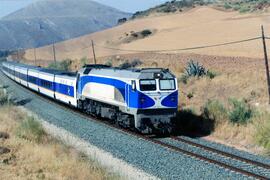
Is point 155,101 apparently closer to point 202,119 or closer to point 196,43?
point 202,119

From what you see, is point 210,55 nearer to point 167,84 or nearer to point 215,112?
point 215,112

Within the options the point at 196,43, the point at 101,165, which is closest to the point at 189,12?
the point at 196,43

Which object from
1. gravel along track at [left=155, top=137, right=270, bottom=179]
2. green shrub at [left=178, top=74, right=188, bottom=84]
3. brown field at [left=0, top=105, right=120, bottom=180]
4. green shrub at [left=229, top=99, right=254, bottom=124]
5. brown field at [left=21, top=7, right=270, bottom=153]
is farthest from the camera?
green shrub at [left=178, top=74, right=188, bottom=84]

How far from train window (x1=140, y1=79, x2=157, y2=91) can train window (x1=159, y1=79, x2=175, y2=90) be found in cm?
32

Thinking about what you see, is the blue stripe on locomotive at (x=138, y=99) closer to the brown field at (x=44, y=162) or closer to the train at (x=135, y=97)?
the train at (x=135, y=97)

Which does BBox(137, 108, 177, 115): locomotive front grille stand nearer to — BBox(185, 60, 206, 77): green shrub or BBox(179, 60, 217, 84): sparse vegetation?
BBox(179, 60, 217, 84): sparse vegetation

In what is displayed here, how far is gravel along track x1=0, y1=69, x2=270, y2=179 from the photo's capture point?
64.0 feet

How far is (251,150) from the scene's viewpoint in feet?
76.9

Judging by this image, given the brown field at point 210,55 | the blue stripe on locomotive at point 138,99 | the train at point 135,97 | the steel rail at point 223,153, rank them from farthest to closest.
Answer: the brown field at point 210,55 → the train at point 135,97 → the blue stripe on locomotive at point 138,99 → the steel rail at point 223,153

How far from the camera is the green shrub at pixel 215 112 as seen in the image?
92.1 feet

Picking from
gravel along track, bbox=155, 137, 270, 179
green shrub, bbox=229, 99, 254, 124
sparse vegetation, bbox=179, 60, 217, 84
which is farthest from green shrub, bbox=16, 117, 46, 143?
sparse vegetation, bbox=179, 60, 217, 84

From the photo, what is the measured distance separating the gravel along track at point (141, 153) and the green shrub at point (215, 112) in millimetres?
3923

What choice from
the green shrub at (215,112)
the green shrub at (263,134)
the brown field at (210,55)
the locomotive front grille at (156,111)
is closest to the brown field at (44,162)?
the locomotive front grille at (156,111)

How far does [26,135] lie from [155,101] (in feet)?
20.0
